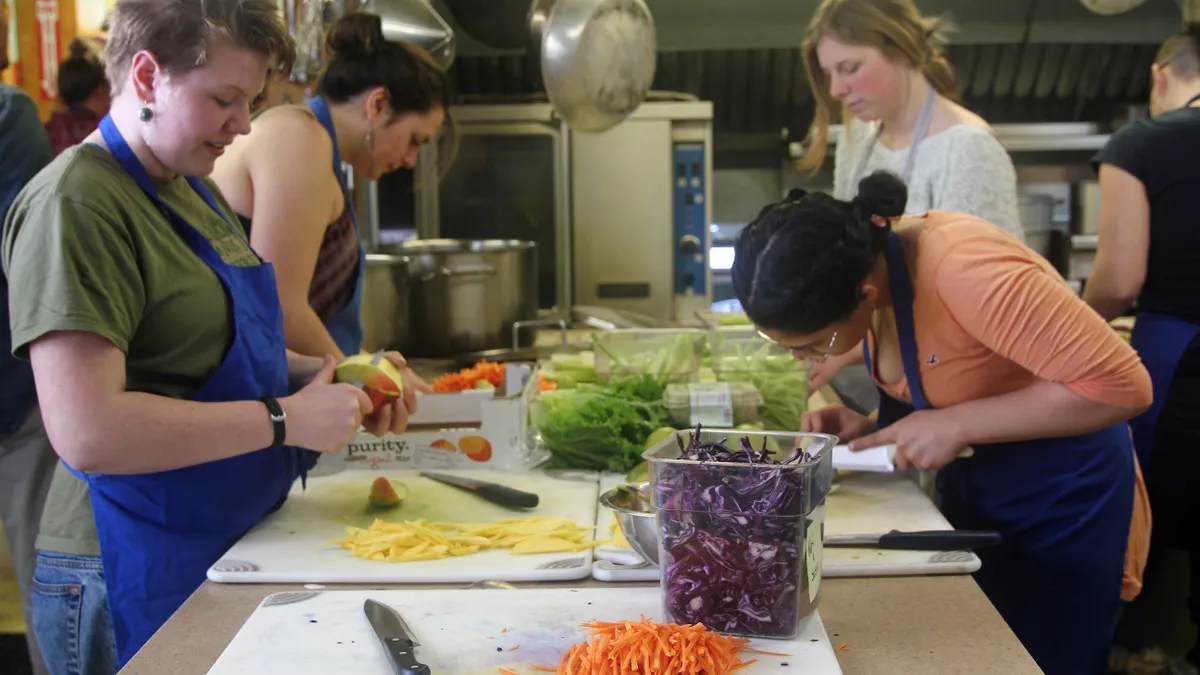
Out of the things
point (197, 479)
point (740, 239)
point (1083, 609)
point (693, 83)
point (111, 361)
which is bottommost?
point (1083, 609)

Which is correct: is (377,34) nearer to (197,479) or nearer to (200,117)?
(200,117)

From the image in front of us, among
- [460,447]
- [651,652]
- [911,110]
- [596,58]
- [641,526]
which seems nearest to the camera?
[651,652]

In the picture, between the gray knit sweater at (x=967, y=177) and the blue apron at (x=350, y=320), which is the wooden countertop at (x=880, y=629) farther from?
the gray knit sweater at (x=967, y=177)

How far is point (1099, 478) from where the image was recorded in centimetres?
173

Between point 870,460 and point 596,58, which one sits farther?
point 596,58

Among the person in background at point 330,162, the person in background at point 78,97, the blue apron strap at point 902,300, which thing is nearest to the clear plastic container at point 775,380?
the blue apron strap at point 902,300

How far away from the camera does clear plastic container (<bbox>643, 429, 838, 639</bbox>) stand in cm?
109

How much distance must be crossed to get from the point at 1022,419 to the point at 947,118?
1218mm

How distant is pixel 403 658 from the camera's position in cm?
106

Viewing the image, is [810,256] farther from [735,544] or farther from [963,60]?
[963,60]

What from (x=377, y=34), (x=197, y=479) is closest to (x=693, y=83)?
(x=377, y=34)

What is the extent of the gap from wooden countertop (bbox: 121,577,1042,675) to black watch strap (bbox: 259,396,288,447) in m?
0.20

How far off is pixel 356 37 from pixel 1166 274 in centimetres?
198

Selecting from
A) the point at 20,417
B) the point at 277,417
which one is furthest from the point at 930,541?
the point at 20,417
